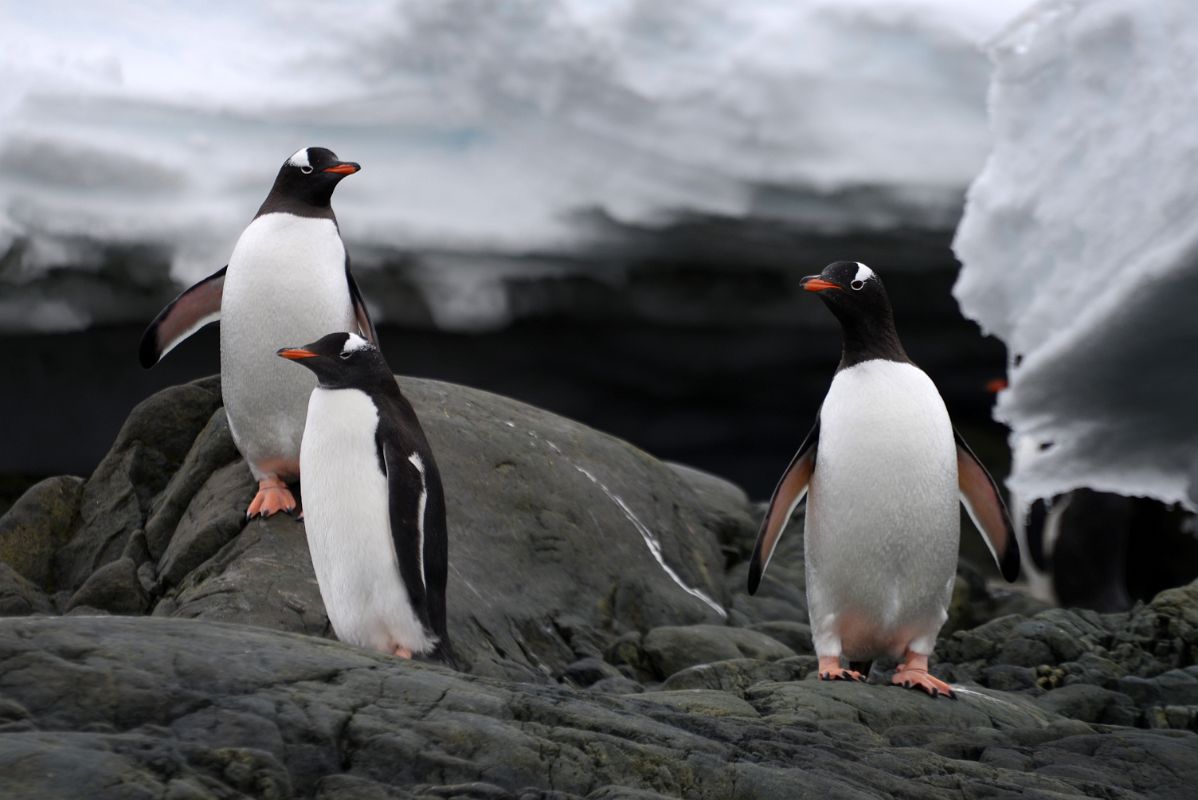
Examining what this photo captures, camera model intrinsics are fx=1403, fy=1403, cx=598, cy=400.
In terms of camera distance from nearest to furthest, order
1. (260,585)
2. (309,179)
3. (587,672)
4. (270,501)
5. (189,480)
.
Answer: (260,585) → (587,672) → (270,501) → (309,179) → (189,480)

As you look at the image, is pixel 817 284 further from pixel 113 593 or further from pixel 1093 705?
pixel 113 593

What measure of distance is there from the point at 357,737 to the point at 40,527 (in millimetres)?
3474

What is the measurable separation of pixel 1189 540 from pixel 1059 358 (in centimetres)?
→ 694

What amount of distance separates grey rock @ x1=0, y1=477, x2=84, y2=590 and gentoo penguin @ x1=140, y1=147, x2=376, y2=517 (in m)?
1.08

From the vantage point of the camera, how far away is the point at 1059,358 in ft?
12.9

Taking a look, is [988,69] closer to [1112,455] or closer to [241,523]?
[1112,455]

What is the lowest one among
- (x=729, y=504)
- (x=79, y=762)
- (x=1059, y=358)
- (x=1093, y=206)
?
(x=79, y=762)

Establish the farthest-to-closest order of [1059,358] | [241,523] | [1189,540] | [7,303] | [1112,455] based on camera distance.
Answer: [1189,540] → [7,303] → [241,523] → [1112,455] → [1059,358]

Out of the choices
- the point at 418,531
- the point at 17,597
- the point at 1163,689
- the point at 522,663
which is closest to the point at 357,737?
the point at 418,531

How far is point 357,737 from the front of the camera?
2418 mm

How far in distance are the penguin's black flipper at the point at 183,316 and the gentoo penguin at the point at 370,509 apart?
5.12 ft

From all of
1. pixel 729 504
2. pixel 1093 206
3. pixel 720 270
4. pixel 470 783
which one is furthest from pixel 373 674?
pixel 720 270

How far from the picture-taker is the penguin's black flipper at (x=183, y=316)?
5.23 metres

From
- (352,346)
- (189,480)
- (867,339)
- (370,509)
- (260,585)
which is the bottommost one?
(260,585)
